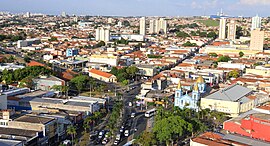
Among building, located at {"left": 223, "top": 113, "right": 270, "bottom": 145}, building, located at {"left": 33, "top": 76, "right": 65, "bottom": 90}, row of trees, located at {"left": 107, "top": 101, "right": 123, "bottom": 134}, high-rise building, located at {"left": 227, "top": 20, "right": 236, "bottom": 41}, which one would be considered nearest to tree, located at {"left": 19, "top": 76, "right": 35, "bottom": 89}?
building, located at {"left": 33, "top": 76, "right": 65, "bottom": 90}

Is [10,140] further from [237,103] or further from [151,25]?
[151,25]

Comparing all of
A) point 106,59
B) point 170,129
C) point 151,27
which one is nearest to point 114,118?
point 170,129

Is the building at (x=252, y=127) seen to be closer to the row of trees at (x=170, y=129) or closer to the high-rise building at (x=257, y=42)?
the row of trees at (x=170, y=129)

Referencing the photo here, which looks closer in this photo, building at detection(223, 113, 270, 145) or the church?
building at detection(223, 113, 270, 145)

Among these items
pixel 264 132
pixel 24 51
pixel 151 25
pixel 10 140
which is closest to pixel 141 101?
pixel 264 132

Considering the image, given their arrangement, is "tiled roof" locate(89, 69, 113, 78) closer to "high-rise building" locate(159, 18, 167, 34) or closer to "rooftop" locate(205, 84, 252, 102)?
"rooftop" locate(205, 84, 252, 102)

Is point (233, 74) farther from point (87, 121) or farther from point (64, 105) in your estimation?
point (87, 121)
